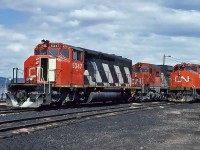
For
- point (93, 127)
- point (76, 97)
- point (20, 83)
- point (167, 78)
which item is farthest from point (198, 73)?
point (93, 127)

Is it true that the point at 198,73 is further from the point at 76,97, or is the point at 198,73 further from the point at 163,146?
the point at 163,146

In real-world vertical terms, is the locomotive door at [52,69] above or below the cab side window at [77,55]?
below

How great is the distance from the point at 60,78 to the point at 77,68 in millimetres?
1593

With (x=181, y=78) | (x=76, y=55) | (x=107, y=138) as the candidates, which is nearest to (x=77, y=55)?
(x=76, y=55)

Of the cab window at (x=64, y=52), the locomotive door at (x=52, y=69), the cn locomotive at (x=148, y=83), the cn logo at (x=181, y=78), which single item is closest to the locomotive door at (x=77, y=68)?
the cab window at (x=64, y=52)

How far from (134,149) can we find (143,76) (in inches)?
883

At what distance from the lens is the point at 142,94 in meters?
28.4

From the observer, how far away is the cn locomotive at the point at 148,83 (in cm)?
2803

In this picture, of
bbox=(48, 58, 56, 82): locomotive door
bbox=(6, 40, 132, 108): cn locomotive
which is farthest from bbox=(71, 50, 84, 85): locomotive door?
bbox=(48, 58, 56, 82): locomotive door

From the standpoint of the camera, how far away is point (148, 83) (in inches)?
1161

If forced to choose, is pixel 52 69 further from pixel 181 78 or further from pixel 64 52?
pixel 181 78

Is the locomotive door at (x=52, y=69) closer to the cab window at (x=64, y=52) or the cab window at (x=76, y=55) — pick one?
the cab window at (x=64, y=52)

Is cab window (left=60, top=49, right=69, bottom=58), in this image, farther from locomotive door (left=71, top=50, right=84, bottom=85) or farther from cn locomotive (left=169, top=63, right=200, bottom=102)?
cn locomotive (left=169, top=63, right=200, bottom=102)

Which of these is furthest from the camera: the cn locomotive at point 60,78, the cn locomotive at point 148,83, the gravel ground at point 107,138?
the cn locomotive at point 148,83
